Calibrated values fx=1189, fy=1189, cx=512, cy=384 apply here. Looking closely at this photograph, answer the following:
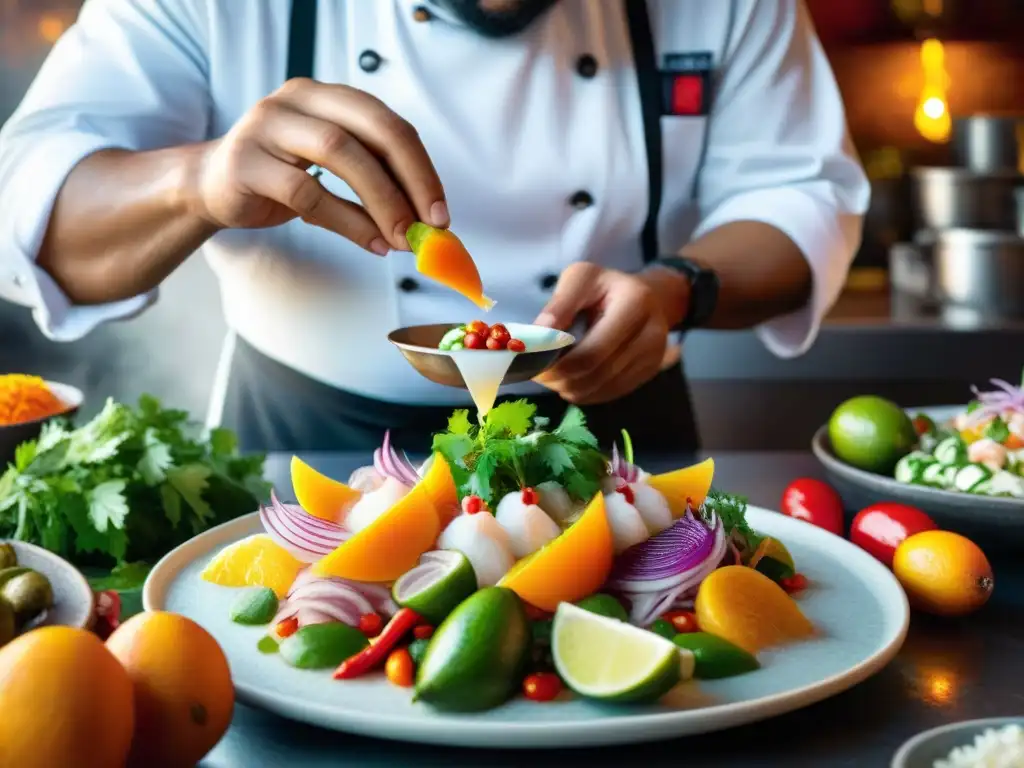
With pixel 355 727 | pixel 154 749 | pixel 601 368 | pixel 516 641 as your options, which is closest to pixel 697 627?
pixel 516 641

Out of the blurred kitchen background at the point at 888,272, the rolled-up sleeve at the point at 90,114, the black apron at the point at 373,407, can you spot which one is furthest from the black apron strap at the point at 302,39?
the blurred kitchen background at the point at 888,272

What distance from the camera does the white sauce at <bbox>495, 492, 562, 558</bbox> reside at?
1.07 meters

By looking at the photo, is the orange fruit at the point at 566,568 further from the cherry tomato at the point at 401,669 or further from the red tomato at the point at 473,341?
the red tomato at the point at 473,341

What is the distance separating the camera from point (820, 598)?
117cm

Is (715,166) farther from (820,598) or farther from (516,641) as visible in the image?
(516,641)

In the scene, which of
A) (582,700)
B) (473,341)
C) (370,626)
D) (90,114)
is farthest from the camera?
(90,114)

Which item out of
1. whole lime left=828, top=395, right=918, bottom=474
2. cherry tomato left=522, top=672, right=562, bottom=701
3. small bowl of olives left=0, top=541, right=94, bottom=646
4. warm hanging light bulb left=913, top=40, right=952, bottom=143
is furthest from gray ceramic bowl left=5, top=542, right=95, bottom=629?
Answer: warm hanging light bulb left=913, top=40, right=952, bottom=143

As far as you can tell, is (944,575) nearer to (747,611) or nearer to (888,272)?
(747,611)

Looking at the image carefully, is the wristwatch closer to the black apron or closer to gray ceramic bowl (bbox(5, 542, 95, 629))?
the black apron

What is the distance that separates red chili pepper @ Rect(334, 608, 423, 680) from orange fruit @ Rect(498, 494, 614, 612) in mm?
84

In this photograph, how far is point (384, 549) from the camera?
1049mm

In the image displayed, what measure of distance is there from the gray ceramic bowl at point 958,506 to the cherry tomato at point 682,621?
18.0 inches

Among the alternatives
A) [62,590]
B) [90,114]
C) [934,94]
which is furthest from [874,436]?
[934,94]

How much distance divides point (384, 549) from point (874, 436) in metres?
0.79
